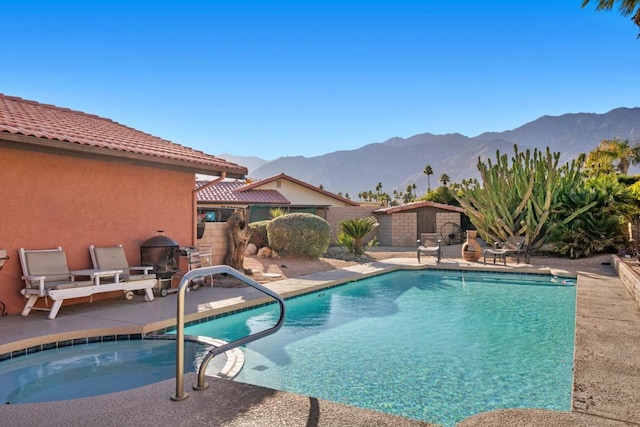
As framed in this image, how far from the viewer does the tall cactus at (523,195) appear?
18.1 metres

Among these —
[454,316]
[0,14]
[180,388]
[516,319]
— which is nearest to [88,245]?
[180,388]

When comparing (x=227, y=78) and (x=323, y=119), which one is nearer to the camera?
(x=227, y=78)

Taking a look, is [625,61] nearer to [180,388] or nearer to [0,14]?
[0,14]

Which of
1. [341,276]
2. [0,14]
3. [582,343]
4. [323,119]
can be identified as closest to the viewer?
[582,343]

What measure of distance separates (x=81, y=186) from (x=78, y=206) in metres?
0.40

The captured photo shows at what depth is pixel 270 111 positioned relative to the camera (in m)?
59.4

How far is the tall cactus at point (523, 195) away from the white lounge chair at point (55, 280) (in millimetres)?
14859

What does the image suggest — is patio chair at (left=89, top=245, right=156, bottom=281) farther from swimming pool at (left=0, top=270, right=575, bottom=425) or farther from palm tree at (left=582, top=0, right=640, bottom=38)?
palm tree at (left=582, top=0, right=640, bottom=38)

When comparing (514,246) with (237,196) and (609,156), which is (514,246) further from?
(609,156)

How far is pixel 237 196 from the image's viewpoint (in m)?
28.9

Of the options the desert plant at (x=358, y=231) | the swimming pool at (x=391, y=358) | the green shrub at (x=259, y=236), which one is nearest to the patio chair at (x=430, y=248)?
the desert plant at (x=358, y=231)

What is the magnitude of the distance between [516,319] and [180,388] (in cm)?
724

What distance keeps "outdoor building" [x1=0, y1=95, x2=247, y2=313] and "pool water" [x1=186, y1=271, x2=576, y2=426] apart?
3.34 meters

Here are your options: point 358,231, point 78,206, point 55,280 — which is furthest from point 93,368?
point 358,231
